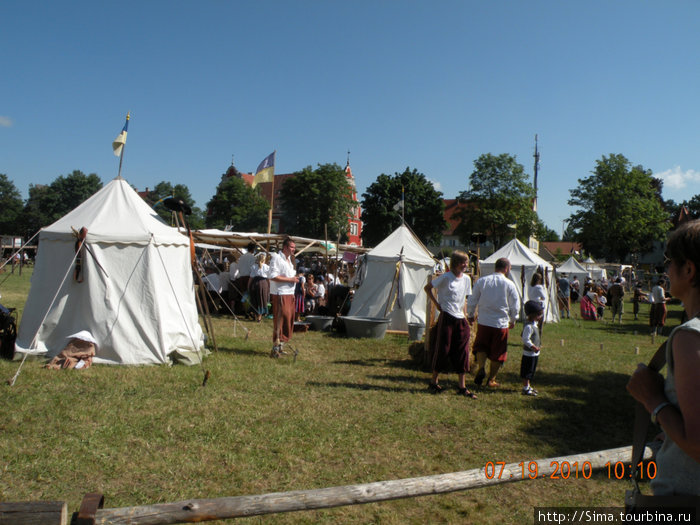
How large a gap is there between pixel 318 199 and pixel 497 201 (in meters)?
18.2

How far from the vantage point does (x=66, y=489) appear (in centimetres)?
352

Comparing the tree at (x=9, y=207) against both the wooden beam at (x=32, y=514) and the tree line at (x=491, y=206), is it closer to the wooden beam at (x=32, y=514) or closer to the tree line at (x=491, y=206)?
the tree line at (x=491, y=206)

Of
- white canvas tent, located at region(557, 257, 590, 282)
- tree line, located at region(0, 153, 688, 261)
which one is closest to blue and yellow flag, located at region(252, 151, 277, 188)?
white canvas tent, located at region(557, 257, 590, 282)

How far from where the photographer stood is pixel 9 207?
2773 inches

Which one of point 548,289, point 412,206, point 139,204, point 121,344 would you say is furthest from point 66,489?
point 412,206

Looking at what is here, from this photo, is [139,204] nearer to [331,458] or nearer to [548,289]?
[331,458]

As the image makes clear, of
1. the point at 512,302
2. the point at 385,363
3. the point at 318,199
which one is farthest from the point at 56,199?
the point at 512,302

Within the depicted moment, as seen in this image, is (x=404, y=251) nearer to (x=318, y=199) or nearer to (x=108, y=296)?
(x=108, y=296)

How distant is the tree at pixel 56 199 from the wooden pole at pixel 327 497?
2810 inches

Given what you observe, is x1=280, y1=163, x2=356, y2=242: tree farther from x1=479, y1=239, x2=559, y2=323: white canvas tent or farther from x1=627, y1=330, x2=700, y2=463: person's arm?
x1=627, y1=330, x2=700, y2=463: person's arm

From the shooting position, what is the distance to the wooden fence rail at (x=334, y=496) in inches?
79.1

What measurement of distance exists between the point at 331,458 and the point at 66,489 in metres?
2.01

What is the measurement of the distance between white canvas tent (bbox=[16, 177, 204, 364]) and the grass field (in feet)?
1.42

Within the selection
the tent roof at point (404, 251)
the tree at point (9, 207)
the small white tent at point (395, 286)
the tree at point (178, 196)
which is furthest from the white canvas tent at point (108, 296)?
the tree at point (9, 207)
